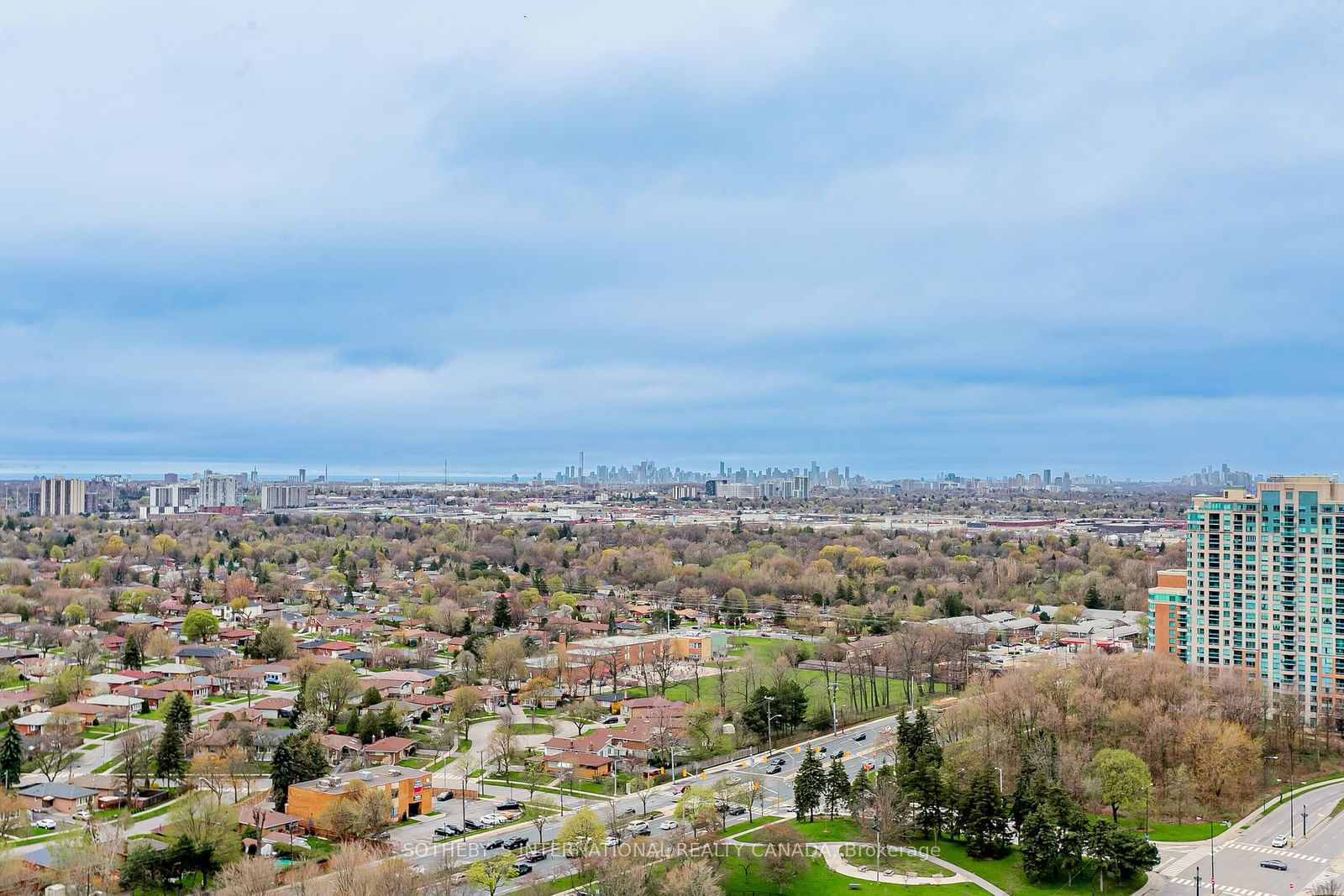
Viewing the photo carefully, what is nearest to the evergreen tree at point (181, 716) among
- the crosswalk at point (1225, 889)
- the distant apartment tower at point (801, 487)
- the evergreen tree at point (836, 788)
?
the evergreen tree at point (836, 788)

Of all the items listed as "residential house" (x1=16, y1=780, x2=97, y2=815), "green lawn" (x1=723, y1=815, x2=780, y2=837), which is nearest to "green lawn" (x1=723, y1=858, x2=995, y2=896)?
"green lawn" (x1=723, y1=815, x2=780, y2=837)

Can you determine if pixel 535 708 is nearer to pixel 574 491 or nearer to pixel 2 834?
pixel 2 834

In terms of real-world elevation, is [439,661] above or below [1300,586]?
below

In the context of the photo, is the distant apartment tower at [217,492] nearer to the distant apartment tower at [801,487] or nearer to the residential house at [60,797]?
the distant apartment tower at [801,487]

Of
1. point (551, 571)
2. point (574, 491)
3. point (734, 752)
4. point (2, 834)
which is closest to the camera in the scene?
point (2, 834)

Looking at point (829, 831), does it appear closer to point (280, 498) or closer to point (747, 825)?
point (747, 825)

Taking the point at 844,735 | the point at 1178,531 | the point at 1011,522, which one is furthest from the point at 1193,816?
the point at 1011,522

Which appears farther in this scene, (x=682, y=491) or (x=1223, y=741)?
(x=682, y=491)
